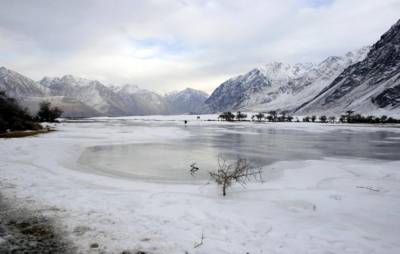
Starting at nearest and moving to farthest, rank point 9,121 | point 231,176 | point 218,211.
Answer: point 218,211 → point 231,176 → point 9,121

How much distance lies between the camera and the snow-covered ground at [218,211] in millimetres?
8484

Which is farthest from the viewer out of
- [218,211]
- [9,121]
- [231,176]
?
[9,121]

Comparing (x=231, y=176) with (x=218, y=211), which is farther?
(x=231, y=176)

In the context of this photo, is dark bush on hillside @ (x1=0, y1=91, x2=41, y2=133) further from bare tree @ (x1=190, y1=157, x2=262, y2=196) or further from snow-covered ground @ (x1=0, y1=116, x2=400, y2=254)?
bare tree @ (x1=190, y1=157, x2=262, y2=196)

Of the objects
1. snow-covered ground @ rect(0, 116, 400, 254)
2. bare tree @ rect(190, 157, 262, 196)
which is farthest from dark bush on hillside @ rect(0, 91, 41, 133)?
bare tree @ rect(190, 157, 262, 196)

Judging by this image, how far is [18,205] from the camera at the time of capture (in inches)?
436

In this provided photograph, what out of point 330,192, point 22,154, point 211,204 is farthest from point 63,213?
point 22,154

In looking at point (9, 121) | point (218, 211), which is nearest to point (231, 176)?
point (218, 211)

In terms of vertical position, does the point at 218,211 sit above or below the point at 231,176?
below

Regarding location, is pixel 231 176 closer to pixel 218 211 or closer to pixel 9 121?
pixel 218 211

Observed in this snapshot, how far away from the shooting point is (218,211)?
1120 cm

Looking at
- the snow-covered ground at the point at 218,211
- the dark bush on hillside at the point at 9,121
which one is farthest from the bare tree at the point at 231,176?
the dark bush on hillside at the point at 9,121

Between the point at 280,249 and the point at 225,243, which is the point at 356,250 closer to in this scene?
the point at 280,249

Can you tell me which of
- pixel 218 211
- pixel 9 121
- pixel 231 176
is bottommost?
pixel 218 211
